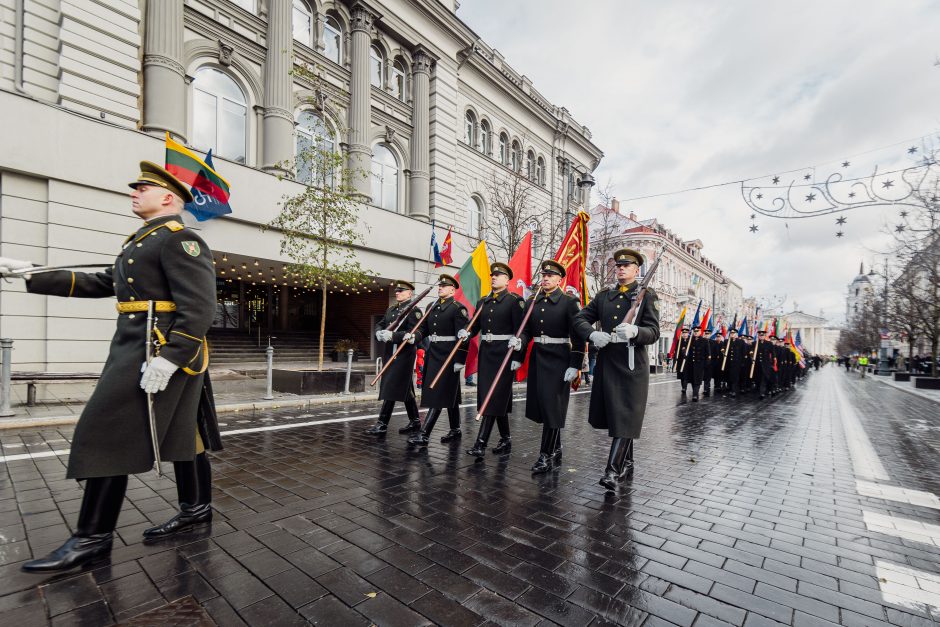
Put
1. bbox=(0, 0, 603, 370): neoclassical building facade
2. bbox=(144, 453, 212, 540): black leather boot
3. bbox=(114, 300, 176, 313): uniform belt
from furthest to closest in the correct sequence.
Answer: bbox=(0, 0, 603, 370): neoclassical building facade, bbox=(144, 453, 212, 540): black leather boot, bbox=(114, 300, 176, 313): uniform belt

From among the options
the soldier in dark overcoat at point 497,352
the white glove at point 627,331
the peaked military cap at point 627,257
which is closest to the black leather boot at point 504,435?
the soldier in dark overcoat at point 497,352

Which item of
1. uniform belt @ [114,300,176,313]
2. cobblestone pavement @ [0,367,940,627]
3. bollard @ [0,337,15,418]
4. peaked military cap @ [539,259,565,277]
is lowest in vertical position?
cobblestone pavement @ [0,367,940,627]

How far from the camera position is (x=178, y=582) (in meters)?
2.48

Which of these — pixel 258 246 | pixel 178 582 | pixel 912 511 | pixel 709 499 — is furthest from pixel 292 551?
pixel 258 246

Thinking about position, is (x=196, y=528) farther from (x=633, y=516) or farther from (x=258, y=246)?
(x=258, y=246)

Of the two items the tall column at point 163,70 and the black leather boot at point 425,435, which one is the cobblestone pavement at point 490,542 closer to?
the black leather boot at point 425,435

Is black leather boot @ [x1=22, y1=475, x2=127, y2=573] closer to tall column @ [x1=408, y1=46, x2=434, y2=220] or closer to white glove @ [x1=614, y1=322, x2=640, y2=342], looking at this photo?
white glove @ [x1=614, y1=322, x2=640, y2=342]

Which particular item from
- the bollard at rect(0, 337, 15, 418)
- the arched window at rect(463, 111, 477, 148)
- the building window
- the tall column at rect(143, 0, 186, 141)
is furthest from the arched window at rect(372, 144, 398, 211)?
the bollard at rect(0, 337, 15, 418)

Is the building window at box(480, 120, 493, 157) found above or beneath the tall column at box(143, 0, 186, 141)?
above

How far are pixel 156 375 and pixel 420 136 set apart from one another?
1878cm

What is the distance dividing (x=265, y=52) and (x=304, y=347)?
12.2 metres

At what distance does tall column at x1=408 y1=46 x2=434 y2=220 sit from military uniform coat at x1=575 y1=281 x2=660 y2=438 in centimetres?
1542

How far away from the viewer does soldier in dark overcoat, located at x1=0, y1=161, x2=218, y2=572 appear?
2.62m

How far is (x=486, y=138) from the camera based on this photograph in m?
23.9
